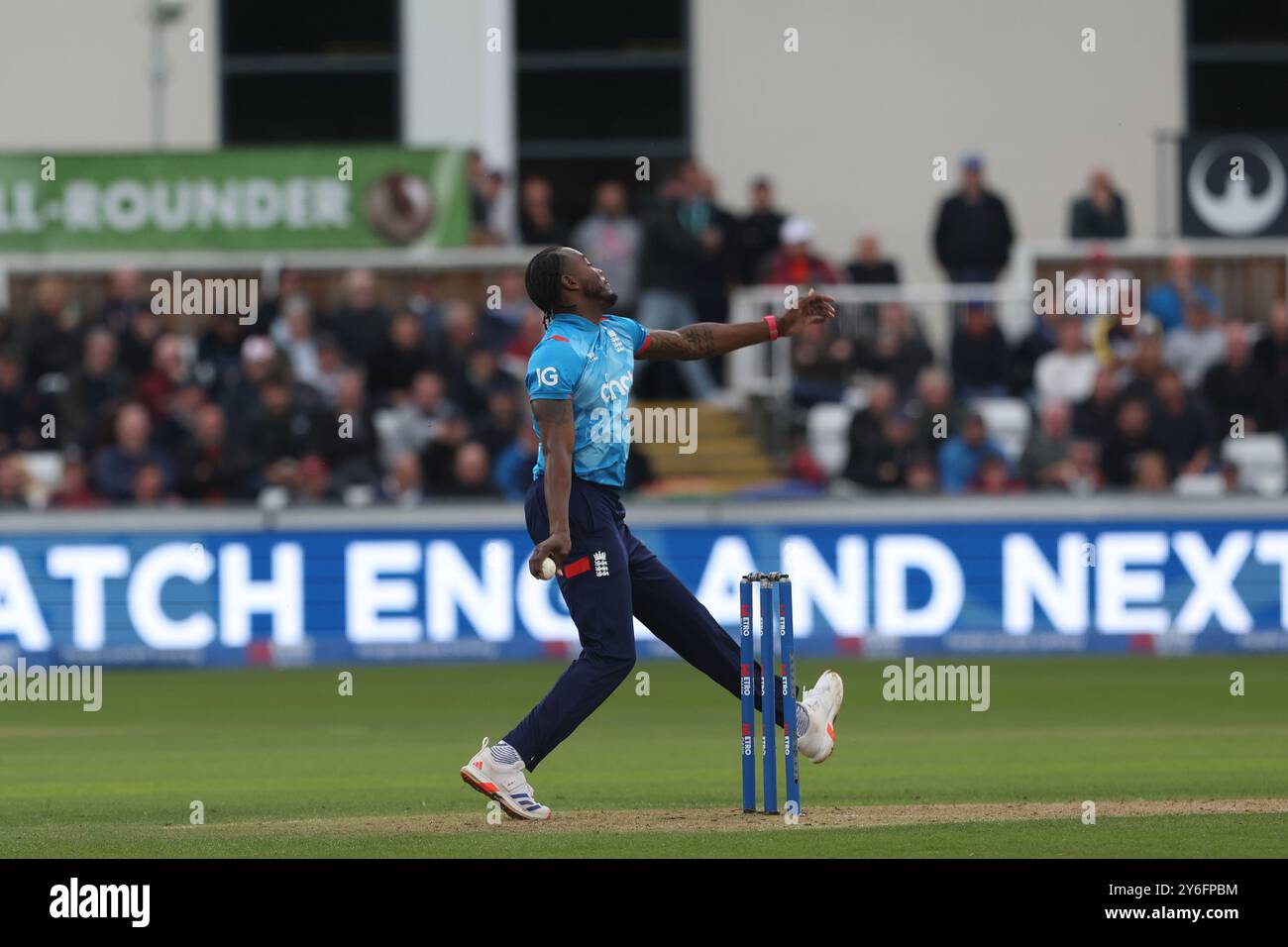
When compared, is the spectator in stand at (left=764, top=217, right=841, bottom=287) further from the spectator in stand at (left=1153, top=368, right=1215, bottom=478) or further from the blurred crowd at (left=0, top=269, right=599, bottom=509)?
the spectator in stand at (left=1153, top=368, right=1215, bottom=478)

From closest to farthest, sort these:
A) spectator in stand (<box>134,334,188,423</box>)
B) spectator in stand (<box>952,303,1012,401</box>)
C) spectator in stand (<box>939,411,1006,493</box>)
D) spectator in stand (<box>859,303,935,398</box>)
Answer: spectator in stand (<box>939,411,1006,493</box>)
spectator in stand (<box>134,334,188,423</box>)
spectator in stand (<box>859,303,935,398</box>)
spectator in stand (<box>952,303,1012,401</box>)

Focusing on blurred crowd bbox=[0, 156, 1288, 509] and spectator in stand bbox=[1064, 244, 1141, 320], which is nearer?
blurred crowd bbox=[0, 156, 1288, 509]

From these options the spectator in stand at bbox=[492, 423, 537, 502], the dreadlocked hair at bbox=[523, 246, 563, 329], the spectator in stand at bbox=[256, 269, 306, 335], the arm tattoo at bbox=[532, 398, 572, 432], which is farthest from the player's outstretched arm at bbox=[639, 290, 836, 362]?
the spectator in stand at bbox=[256, 269, 306, 335]

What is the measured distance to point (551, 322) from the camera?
36.0 ft

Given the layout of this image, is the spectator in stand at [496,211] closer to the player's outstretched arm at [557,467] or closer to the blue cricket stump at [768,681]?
the blue cricket stump at [768,681]

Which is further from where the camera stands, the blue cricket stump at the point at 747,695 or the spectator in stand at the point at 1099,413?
the spectator in stand at the point at 1099,413

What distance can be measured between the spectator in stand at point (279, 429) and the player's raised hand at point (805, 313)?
37.3 feet

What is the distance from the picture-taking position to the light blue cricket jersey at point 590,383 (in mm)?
10719

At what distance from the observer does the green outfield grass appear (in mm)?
10688

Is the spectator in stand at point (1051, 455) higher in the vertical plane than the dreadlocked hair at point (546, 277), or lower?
lower

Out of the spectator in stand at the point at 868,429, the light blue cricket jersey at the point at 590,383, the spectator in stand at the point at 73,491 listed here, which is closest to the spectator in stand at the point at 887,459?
the spectator in stand at the point at 868,429

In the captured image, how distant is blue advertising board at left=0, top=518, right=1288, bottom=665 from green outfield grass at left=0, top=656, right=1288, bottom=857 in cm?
25

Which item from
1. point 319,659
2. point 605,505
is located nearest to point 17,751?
point 319,659

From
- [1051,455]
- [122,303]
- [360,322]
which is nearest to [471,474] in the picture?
[360,322]
